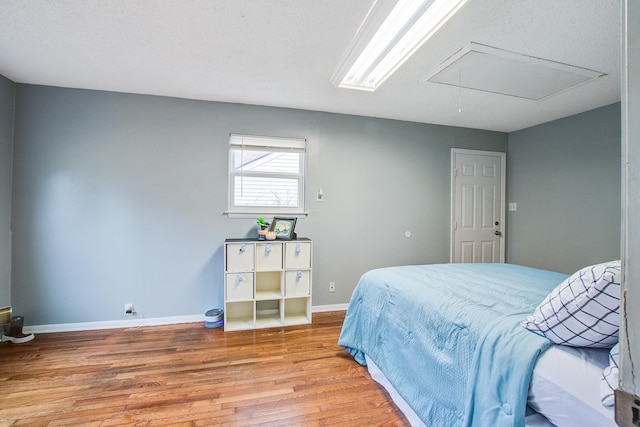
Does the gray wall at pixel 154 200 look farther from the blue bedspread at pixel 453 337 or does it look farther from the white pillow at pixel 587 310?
the white pillow at pixel 587 310

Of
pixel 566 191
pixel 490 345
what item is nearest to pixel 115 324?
pixel 490 345

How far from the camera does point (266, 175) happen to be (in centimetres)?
320

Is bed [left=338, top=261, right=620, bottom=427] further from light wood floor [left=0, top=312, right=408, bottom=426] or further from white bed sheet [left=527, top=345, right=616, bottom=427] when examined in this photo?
light wood floor [left=0, top=312, right=408, bottom=426]

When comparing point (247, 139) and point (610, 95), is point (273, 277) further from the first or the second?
point (610, 95)

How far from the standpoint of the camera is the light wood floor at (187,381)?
1.63 meters

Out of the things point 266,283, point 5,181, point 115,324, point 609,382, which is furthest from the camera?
point 266,283

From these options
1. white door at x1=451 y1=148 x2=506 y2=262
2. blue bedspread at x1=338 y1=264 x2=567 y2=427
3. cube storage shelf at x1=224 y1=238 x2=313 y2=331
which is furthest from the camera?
white door at x1=451 y1=148 x2=506 y2=262

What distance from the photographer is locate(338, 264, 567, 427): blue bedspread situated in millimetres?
1092

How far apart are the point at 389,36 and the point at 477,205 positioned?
9.60 ft

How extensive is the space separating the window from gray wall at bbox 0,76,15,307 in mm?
1941

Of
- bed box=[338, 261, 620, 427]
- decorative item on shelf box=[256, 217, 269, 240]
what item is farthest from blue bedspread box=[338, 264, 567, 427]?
decorative item on shelf box=[256, 217, 269, 240]

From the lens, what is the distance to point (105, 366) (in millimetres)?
2121

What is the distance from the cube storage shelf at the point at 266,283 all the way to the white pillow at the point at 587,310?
2.17m

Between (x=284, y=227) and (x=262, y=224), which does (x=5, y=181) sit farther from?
(x=284, y=227)
